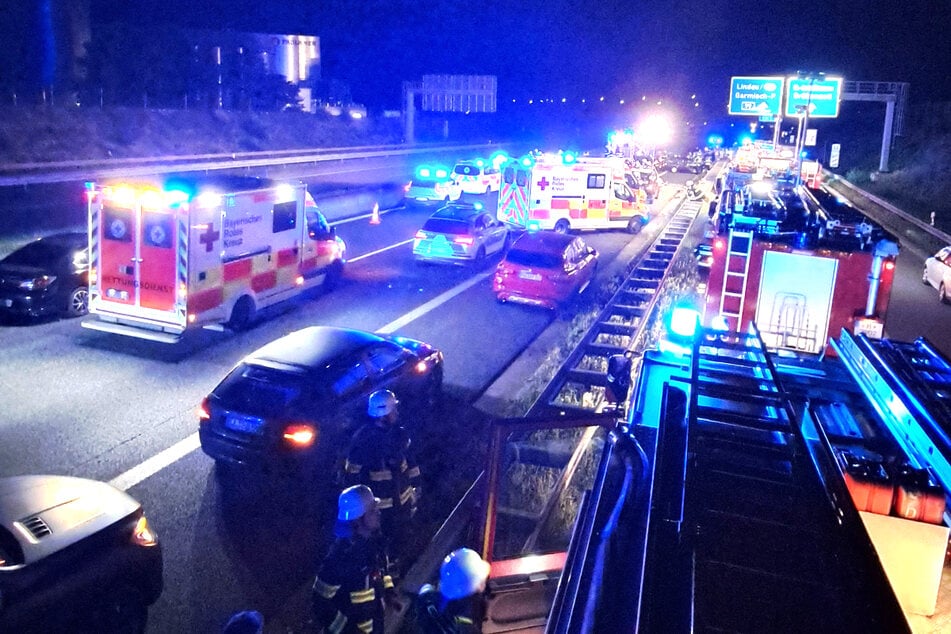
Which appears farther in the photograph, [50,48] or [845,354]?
[50,48]

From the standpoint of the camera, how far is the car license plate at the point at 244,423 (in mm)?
7969

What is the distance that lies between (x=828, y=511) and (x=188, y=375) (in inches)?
382

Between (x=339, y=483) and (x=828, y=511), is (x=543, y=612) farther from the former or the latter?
(x=339, y=483)

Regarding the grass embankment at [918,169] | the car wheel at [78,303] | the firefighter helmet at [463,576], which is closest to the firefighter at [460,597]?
the firefighter helmet at [463,576]

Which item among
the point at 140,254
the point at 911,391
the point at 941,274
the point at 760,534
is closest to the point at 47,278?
the point at 140,254

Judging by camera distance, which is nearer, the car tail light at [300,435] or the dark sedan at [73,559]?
the dark sedan at [73,559]

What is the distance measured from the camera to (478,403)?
438 inches

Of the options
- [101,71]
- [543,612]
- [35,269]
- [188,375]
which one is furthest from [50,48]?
[543,612]

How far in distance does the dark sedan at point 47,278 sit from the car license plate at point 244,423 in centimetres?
727

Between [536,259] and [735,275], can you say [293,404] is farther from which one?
[536,259]

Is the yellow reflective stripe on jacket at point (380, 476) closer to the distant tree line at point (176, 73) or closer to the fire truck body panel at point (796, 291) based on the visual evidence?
the fire truck body panel at point (796, 291)

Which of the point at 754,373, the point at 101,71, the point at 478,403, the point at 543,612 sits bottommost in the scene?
the point at 478,403

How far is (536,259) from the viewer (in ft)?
54.1

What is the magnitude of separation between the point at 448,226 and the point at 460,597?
54.9ft
